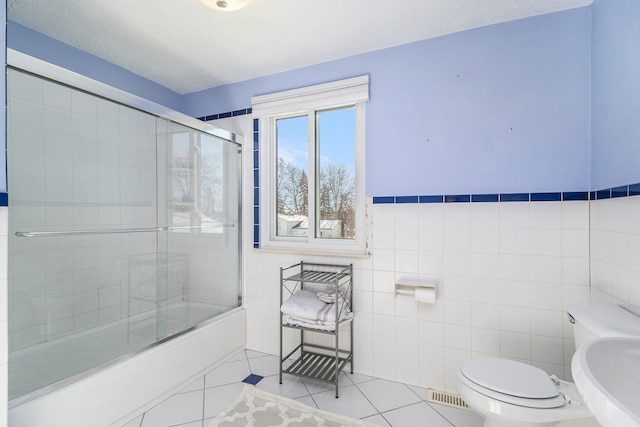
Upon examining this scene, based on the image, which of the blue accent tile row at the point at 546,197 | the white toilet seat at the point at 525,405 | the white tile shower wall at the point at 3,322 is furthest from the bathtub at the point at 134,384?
the blue accent tile row at the point at 546,197

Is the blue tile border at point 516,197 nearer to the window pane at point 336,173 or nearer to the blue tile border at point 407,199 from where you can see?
the blue tile border at point 407,199

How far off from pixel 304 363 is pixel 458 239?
1303 mm

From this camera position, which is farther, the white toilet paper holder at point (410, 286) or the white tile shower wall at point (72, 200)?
the white toilet paper holder at point (410, 286)

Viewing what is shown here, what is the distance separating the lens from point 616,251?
144 centimetres

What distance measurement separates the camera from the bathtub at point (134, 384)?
135cm

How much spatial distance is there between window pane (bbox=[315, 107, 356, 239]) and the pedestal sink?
4.95 ft

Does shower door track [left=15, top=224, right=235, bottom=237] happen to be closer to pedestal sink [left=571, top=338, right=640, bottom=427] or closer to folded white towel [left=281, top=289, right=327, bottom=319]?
folded white towel [left=281, top=289, right=327, bottom=319]

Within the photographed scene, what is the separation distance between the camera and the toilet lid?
1.25m


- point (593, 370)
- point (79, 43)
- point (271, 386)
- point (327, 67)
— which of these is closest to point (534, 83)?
point (327, 67)

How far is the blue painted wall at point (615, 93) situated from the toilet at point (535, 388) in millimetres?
566

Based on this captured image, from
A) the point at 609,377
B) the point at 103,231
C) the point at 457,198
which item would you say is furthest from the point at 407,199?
the point at 103,231

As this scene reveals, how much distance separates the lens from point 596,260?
5.31 ft

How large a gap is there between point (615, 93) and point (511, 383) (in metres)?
1.36

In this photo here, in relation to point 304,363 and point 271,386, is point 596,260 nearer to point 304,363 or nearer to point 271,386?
point 304,363
